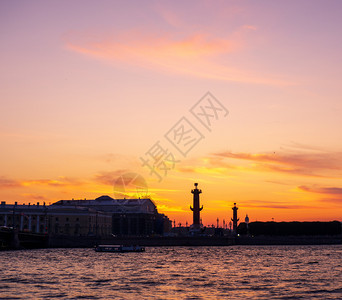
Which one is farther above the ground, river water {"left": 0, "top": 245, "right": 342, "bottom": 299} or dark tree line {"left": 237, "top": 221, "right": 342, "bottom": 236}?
dark tree line {"left": 237, "top": 221, "right": 342, "bottom": 236}

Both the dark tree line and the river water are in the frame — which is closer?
the river water

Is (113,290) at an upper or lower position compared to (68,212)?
lower

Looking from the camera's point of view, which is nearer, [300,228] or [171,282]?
[171,282]

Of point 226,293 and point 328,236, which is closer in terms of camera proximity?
point 226,293

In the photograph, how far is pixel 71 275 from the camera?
63562 millimetres

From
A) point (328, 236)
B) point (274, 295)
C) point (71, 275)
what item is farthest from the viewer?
point (328, 236)

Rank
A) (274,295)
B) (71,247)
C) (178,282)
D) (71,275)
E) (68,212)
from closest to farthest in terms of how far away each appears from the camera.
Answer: (274,295) < (178,282) < (71,275) < (71,247) < (68,212)

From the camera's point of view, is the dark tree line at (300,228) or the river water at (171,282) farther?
the dark tree line at (300,228)

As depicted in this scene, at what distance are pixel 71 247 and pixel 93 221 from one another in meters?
34.8

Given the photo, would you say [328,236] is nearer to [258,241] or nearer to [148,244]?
[258,241]

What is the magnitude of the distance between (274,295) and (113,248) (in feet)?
288

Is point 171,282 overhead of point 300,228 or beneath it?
beneath

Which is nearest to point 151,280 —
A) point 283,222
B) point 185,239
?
point 185,239

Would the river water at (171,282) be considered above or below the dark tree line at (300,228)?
below
